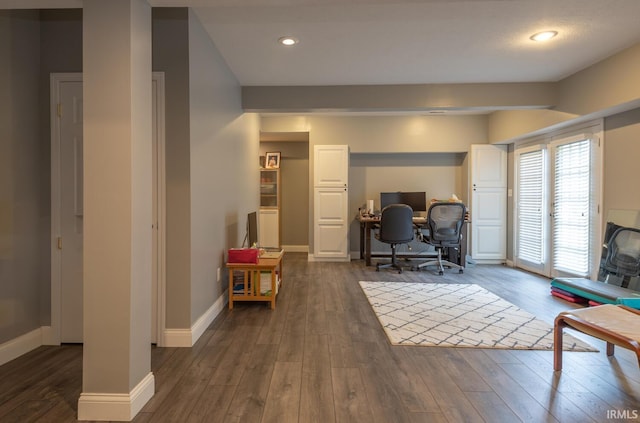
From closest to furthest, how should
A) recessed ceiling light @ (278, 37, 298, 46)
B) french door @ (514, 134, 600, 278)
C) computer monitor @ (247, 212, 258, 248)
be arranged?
recessed ceiling light @ (278, 37, 298, 46) → computer monitor @ (247, 212, 258, 248) → french door @ (514, 134, 600, 278)

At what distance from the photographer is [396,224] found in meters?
5.11

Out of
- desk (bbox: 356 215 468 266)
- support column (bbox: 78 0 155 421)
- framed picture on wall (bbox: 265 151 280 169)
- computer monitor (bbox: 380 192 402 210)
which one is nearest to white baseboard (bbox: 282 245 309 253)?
desk (bbox: 356 215 468 266)

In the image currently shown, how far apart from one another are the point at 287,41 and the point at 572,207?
4099 mm

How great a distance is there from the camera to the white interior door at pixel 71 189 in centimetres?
245

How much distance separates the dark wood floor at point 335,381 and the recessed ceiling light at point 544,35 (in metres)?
2.59

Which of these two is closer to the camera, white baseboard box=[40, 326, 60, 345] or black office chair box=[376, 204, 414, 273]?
white baseboard box=[40, 326, 60, 345]

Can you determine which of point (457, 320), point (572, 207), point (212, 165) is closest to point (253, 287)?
point (212, 165)

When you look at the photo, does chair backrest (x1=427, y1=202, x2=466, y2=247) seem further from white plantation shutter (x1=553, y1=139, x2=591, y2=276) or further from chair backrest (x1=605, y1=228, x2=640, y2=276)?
chair backrest (x1=605, y1=228, x2=640, y2=276)

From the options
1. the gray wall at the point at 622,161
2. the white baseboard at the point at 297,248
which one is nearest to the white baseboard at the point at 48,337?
the white baseboard at the point at 297,248

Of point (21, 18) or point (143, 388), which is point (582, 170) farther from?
point (21, 18)

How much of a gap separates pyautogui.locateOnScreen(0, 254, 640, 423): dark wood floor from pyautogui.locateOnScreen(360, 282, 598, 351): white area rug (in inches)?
5.2

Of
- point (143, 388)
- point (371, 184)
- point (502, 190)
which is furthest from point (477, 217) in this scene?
point (143, 388)

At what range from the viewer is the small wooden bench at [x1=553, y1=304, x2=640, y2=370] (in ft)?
5.73

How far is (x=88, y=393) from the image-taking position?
1.63m
